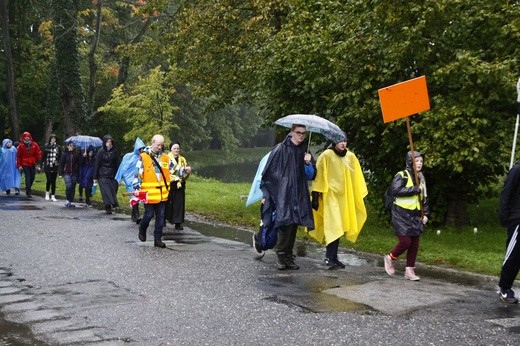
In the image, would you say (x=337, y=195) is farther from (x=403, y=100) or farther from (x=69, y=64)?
(x=69, y=64)

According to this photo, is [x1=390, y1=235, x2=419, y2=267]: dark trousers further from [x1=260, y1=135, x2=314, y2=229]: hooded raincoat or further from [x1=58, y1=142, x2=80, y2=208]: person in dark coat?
[x1=58, y1=142, x2=80, y2=208]: person in dark coat

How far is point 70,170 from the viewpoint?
64.1 feet

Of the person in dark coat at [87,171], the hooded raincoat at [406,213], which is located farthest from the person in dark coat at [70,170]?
the hooded raincoat at [406,213]

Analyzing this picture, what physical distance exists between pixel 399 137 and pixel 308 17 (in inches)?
151

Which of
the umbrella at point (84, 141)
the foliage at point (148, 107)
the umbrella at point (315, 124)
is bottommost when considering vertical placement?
the umbrella at point (84, 141)

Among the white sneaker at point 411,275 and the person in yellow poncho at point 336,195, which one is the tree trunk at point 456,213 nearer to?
the person in yellow poncho at point 336,195

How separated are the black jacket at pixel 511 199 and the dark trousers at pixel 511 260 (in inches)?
4.1

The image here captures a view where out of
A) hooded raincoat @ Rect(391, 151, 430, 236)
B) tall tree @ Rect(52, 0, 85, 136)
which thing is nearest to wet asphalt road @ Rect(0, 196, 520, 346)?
hooded raincoat @ Rect(391, 151, 430, 236)

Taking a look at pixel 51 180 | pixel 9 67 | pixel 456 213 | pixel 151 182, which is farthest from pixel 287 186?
pixel 9 67

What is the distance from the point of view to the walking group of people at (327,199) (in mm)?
9500

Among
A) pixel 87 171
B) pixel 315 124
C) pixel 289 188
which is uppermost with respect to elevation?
pixel 315 124

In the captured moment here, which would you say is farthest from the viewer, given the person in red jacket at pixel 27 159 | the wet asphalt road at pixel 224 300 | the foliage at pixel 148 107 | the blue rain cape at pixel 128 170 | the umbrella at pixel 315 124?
the foliage at pixel 148 107

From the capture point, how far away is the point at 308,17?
53.3 ft

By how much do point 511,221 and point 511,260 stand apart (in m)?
0.45
